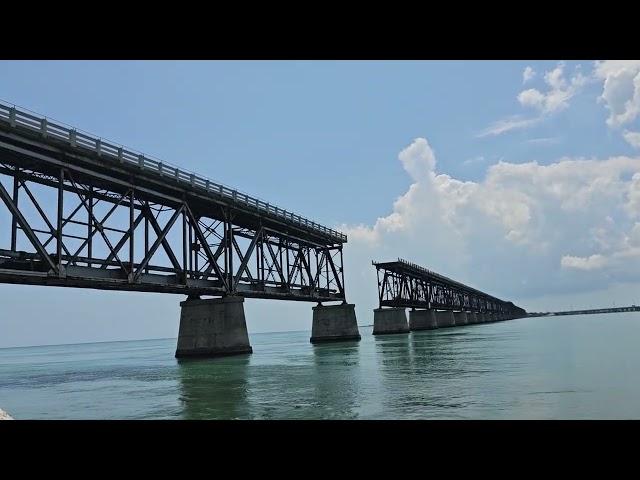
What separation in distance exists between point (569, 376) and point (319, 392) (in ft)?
46.8

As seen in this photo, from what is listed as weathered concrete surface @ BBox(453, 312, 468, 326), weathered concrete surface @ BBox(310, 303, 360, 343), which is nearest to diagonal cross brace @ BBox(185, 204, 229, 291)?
weathered concrete surface @ BBox(310, 303, 360, 343)

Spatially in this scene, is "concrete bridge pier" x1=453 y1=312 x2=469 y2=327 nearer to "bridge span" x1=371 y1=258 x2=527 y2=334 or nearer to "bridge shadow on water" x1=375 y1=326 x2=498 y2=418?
"bridge span" x1=371 y1=258 x2=527 y2=334

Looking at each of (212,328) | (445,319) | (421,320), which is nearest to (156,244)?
(212,328)

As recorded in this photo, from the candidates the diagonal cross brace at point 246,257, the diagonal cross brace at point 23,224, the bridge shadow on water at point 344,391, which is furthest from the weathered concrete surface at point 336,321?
the diagonal cross brace at point 23,224

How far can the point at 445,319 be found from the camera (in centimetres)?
16775

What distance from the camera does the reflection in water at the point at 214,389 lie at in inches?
821

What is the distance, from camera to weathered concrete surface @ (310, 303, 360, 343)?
81312mm

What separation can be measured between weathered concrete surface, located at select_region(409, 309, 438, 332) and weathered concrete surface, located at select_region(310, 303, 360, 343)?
5877cm

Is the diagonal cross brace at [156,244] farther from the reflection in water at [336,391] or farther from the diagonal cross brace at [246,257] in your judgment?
the reflection in water at [336,391]

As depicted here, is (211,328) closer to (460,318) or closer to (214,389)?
(214,389)
